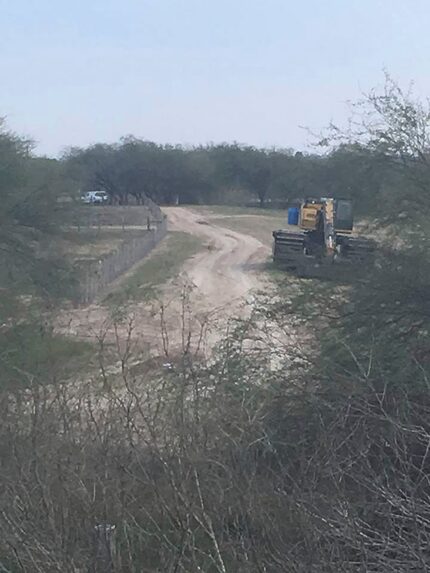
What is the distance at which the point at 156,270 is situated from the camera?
3956cm

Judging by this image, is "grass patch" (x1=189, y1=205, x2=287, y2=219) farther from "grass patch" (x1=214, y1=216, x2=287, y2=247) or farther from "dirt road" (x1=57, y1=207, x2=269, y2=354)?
"dirt road" (x1=57, y1=207, x2=269, y2=354)

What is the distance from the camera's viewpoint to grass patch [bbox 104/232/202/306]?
98.1 feet

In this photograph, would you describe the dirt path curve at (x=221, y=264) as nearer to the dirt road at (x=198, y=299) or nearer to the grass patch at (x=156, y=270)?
the dirt road at (x=198, y=299)

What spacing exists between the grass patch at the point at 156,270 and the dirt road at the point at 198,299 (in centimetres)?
45

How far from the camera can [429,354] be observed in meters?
12.6

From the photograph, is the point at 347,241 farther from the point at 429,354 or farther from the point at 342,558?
the point at 342,558

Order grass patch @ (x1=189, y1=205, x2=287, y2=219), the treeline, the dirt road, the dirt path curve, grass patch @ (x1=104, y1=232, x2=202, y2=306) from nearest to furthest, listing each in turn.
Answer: the dirt road
grass patch @ (x1=104, y1=232, x2=202, y2=306)
the dirt path curve
grass patch @ (x1=189, y1=205, x2=287, y2=219)
the treeline

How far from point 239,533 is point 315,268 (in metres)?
8.93

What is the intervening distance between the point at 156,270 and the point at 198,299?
8425 mm

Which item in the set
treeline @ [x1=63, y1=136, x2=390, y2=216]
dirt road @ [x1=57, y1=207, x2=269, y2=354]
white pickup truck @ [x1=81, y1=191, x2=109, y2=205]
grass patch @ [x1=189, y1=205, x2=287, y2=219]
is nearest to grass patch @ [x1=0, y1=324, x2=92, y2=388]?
dirt road @ [x1=57, y1=207, x2=269, y2=354]

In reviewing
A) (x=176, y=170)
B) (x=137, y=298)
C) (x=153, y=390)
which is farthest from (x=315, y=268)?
(x=176, y=170)

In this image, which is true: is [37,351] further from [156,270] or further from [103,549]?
[156,270]

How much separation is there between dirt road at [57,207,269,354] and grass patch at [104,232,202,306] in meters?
0.45

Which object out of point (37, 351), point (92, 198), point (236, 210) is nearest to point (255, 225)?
point (236, 210)
